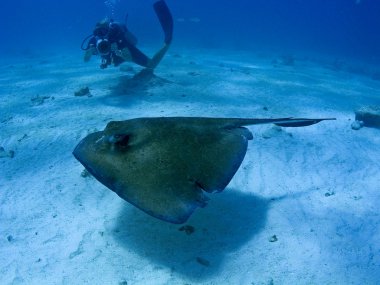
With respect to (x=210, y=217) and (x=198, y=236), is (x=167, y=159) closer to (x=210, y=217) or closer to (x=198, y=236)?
(x=198, y=236)

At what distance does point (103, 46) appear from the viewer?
8234 mm

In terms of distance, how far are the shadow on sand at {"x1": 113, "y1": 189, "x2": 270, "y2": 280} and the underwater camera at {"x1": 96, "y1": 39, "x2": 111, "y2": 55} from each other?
18.5ft

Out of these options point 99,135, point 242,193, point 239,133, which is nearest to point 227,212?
point 242,193

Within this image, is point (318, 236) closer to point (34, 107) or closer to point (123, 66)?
point (34, 107)

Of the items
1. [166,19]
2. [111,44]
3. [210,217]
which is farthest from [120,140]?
[166,19]

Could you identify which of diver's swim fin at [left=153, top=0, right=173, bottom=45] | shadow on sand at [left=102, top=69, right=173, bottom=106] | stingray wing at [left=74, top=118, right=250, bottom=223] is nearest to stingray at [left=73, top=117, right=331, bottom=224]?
stingray wing at [left=74, top=118, right=250, bottom=223]

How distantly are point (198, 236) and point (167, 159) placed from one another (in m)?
1.37

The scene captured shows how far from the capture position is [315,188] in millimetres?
4766

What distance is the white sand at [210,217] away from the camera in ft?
10.8

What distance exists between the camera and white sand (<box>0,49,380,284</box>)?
3293mm

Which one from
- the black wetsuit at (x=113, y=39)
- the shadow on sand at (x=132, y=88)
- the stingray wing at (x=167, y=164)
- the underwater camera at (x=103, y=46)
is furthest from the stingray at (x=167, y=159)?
the black wetsuit at (x=113, y=39)

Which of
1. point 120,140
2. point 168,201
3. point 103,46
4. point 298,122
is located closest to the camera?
point 168,201

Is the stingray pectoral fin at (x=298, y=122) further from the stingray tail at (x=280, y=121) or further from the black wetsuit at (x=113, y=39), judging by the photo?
the black wetsuit at (x=113, y=39)

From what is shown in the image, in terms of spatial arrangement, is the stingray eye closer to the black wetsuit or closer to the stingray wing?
the stingray wing
